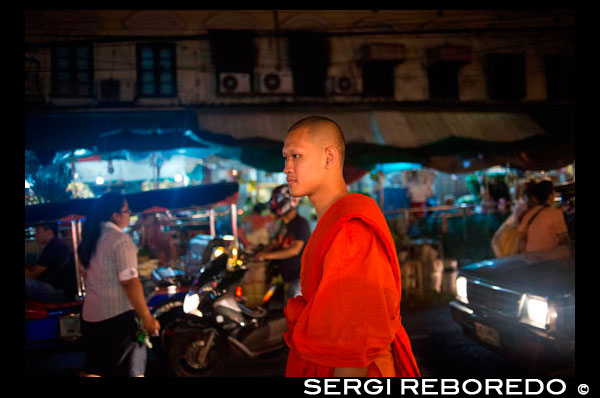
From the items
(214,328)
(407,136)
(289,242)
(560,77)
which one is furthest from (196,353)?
(560,77)

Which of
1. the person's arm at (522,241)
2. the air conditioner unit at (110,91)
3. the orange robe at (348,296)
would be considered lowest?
the person's arm at (522,241)

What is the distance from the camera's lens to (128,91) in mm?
12555

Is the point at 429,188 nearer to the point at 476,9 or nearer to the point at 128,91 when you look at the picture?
the point at 476,9

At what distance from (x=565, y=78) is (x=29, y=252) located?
51.7 feet

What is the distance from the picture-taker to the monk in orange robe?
1.88 m

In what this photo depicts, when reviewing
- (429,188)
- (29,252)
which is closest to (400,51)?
(429,188)

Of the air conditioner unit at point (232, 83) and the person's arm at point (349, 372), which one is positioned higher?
the air conditioner unit at point (232, 83)

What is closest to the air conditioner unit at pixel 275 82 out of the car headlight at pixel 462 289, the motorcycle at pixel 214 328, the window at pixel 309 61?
the window at pixel 309 61

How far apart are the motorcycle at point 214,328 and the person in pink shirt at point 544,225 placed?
375 centimetres

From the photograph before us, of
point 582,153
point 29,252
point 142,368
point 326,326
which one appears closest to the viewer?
point 326,326

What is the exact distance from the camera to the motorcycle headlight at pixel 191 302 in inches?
202

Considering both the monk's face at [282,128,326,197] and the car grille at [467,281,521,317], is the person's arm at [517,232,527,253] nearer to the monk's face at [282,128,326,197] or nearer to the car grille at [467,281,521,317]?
the car grille at [467,281,521,317]

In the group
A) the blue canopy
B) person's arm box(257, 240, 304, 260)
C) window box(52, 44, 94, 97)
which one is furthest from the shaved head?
window box(52, 44, 94, 97)

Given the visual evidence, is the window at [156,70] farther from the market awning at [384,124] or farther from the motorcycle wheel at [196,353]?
the motorcycle wheel at [196,353]
